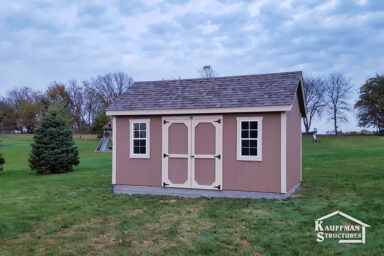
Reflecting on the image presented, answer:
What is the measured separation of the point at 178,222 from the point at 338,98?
43148 mm

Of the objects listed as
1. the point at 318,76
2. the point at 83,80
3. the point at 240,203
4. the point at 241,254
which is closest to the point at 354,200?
the point at 240,203

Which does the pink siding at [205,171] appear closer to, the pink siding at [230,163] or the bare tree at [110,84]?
the pink siding at [230,163]

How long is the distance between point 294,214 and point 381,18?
479 inches

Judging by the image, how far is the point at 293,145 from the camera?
9320mm

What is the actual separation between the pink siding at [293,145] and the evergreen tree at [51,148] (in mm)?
11362

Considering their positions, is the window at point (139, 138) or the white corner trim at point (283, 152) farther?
the window at point (139, 138)

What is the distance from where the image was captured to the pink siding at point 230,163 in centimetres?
804

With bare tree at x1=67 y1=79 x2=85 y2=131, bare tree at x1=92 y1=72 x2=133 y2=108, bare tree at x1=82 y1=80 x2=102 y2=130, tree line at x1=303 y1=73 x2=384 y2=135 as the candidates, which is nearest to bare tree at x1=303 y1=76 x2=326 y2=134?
tree line at x1=303 y1=73 x2=384 y2=135

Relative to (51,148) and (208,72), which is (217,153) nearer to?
(51,148)

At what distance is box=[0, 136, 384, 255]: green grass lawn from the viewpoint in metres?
4.65

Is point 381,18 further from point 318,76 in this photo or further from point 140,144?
point 318,76

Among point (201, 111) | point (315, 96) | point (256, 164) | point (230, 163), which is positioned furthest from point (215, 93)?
point (315, 96)

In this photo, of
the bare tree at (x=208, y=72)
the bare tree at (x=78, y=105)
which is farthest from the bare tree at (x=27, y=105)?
the bare tree at (x=208, y=72)

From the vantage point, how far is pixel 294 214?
257 inches
